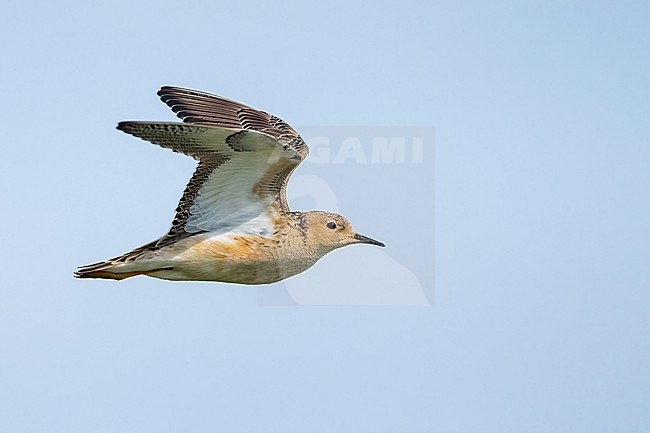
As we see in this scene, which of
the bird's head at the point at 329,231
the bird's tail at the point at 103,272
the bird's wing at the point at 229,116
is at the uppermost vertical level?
the bird's wing at the point at 229,116

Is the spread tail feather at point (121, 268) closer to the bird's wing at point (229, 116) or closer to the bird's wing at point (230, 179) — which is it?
the bird's wing at point (230, 179)

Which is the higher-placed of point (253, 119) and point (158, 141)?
point (253, 119)

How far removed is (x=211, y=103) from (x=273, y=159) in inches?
63.8

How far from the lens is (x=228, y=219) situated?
10.2 metres

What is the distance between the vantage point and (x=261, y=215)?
33.8ft

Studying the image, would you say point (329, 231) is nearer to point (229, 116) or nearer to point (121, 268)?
point (229, 116)

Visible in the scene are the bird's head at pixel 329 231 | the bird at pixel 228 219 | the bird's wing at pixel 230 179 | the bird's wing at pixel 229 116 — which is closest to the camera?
the bird's wing at pixel 230 179

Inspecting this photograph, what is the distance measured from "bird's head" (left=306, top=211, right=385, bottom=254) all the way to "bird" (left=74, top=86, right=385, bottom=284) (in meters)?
0.02

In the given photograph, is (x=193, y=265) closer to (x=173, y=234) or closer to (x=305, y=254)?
(x=173, y=234)

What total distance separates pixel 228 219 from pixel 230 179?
0.46 metres

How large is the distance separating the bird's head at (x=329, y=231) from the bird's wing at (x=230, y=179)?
1.84 ft

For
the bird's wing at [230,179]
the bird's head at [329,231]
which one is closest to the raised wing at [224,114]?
the bird's wing at [230,179]

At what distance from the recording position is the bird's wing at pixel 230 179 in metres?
9.49

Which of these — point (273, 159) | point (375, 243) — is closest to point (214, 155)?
point (273, 159)
